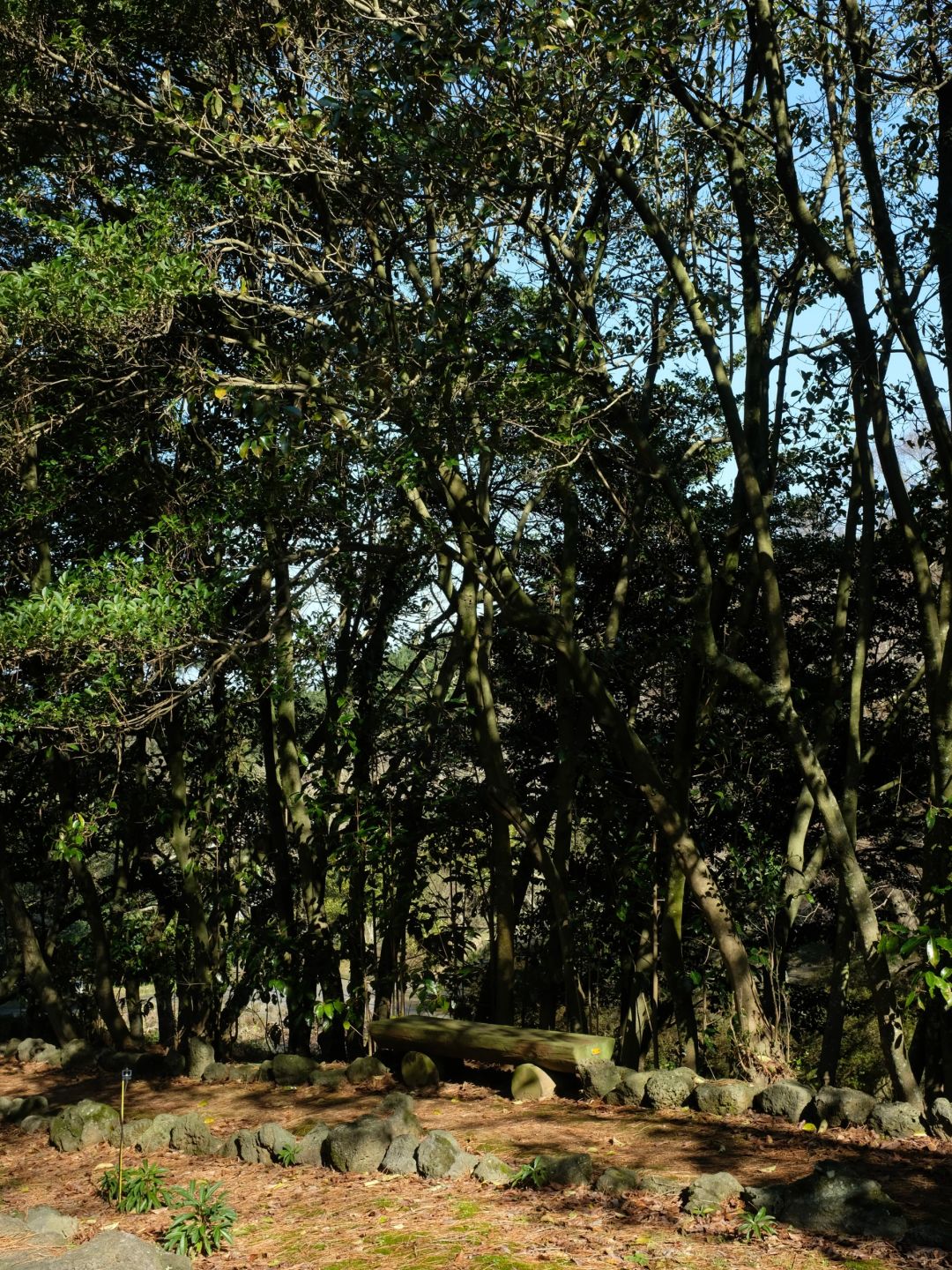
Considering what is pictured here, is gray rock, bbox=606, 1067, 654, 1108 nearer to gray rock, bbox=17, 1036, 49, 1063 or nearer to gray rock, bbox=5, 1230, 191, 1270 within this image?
gray rock, bbox=5, 1230, 191, 1270

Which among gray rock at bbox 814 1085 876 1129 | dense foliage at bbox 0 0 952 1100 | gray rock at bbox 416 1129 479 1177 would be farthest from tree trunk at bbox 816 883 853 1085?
gray rock at bbox 416 1129 479 1177

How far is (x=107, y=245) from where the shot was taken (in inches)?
246

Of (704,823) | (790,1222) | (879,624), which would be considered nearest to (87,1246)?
(790,1222)

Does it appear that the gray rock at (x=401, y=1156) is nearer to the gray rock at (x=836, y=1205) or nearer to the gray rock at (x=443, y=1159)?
the gray rock at (x=443, y=1159)

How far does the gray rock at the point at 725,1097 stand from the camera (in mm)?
5859

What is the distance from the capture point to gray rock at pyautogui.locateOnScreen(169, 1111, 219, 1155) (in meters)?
5.92

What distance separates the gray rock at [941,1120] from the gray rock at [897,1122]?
0.20 ft

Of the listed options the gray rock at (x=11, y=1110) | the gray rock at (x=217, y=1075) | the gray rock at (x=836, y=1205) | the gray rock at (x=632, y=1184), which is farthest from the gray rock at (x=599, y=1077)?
the gray rock at (x=11, y=1110)

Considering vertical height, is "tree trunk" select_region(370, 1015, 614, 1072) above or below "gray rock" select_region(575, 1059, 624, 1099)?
above

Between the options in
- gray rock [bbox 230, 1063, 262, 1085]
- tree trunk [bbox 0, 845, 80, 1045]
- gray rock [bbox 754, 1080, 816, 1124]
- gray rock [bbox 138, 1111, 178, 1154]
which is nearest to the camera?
gray rock [bbox 754, 1080, 816, 1124]

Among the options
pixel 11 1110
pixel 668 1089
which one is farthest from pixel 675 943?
pixel 11 1110

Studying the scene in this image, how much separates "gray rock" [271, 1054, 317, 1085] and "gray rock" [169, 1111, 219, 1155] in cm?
133

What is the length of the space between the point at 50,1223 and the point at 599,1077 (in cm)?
288

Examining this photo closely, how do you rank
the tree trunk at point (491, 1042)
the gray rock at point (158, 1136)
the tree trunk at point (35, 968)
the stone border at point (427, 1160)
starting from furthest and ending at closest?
the tree trunk at point (35, 968) → the tree trunk at point (491, 1042) → the gray rock at point (158, 1136) → the stone border at point (427, 1160)
